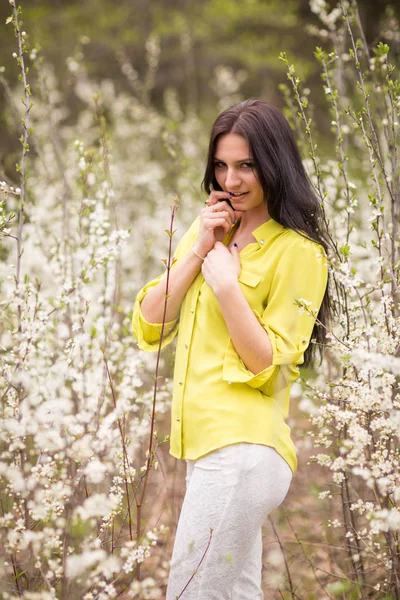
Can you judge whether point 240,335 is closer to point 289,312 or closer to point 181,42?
point 289,312

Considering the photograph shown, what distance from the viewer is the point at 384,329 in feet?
6.98

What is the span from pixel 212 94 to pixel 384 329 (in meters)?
9.94

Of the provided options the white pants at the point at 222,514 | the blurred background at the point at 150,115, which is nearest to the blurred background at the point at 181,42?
the blurred background at the point at 150,115

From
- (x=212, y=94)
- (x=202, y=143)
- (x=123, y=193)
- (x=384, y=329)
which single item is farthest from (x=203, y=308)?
(x=212, y=94)

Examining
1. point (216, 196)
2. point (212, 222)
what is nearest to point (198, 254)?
point (212, 222)

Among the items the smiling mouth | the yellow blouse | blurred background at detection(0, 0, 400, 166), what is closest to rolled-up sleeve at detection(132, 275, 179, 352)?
the yellow blouse

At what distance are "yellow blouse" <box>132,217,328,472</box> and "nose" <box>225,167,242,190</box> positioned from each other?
0.58 feet

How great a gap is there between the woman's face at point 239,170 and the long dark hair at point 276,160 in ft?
0.07

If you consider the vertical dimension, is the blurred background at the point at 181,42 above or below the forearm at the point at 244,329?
above

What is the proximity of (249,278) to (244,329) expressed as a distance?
0.70 ft

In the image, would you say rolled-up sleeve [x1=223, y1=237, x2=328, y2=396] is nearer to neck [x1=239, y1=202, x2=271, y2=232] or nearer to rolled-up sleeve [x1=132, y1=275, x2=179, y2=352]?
neck [x1=239, y1=202, x2=271, y2=232]

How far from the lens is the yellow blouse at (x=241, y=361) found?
184 cm

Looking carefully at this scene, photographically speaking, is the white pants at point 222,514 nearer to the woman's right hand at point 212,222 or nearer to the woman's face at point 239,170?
the woman's right hand at point 212,222

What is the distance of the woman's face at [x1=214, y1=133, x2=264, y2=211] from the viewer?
1959 mm
